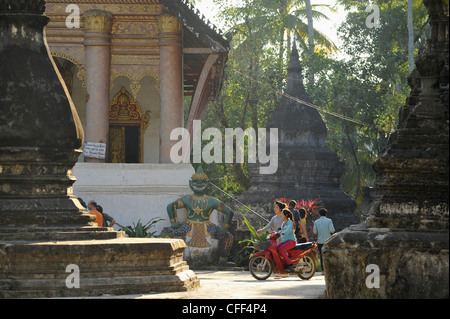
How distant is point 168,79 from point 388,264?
37.5ft

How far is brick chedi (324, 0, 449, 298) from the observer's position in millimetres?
7992

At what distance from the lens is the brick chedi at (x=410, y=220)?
7992 millimetres

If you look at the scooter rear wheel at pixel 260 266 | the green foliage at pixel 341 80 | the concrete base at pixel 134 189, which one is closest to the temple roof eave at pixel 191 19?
the concrete base at pixel 134 189

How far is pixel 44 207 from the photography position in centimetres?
1000

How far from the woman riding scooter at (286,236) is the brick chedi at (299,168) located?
10291 millimetres

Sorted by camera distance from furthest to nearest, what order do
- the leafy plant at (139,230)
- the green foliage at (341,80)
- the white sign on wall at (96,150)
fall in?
1. the green foliage at (341,80)
2. the white sign on wall at (96,150)
3. the leafy plant at (139,230)

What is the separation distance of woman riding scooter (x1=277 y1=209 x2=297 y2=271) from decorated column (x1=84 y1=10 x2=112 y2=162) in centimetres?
577

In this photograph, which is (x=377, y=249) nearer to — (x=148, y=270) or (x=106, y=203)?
(x=148, y=270)

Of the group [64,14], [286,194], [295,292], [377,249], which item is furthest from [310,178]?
[377,249]

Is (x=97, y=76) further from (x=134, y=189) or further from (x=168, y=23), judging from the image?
(x=134, y=189)

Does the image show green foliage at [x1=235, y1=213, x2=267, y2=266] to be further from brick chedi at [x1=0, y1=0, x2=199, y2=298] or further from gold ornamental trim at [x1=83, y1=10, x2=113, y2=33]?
brick chedi at [x1=0, y1=0, x2=199, y2=298]

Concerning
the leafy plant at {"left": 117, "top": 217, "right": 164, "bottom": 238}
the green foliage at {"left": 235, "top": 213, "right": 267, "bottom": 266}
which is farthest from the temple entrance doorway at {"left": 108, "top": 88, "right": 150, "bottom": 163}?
the green foliage at {"left": 235, "top": 213, "right": 267, "bottom": 266}

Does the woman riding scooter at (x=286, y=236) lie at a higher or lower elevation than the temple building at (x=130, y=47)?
lower

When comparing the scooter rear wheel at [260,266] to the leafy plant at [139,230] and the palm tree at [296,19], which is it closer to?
the leafy plant at [139,230]
